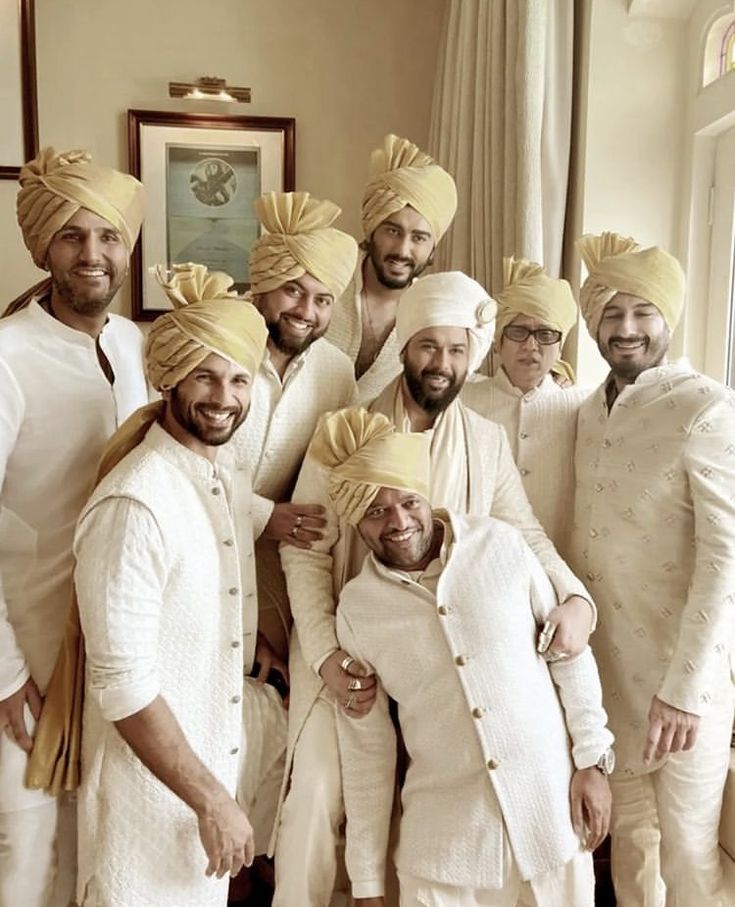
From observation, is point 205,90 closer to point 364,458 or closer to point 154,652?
point 364,458

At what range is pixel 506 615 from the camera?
169 cm

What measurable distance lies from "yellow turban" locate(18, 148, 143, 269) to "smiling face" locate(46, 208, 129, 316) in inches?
0.6

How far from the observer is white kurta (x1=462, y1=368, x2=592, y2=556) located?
7.05 feet

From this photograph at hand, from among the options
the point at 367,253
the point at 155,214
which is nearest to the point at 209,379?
the point at 367,253

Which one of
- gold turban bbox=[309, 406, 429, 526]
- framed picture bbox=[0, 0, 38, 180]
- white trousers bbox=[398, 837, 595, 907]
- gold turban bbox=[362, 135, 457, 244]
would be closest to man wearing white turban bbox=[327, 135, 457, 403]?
gold turban bbox=[362, 135, 457, 244]

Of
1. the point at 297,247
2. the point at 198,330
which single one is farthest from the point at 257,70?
the point at 198,330

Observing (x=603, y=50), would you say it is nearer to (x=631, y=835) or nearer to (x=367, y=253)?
(x=367, y=253)

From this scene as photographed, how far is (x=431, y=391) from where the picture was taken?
1899 mm

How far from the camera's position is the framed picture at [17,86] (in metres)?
Answer: 3.13

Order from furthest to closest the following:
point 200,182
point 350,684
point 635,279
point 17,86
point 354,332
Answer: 1. point 200,182
2. point 17,86
3. point 354,332
4. point 635,279
5. point 350,684

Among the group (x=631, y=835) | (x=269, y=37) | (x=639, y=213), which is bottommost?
(x=631, y=835)

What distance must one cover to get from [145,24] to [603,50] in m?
1.78

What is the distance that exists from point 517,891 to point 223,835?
581 mm

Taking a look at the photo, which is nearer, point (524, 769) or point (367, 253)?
point (524, 769)
